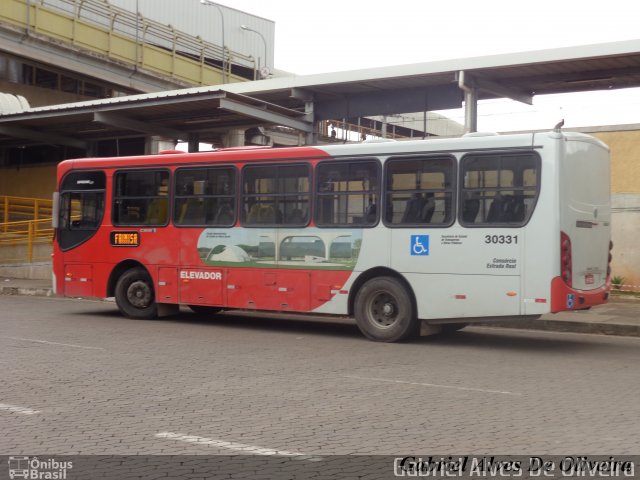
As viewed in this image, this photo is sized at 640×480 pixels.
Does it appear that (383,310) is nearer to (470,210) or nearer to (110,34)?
(470,210)

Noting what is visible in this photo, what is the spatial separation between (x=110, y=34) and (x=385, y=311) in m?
22.2

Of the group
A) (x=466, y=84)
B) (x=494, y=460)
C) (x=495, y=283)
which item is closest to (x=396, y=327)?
(x=495, y=283)

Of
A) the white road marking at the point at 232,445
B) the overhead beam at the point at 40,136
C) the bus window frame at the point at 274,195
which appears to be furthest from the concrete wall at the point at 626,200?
the overhead beam at the point at 40,136

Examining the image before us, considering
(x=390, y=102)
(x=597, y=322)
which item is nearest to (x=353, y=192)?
(x=597, y=322)

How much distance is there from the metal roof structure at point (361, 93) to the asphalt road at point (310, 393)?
765 centimetres

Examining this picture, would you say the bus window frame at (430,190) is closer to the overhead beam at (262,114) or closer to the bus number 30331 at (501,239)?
the bus number 30331 at (501,239)

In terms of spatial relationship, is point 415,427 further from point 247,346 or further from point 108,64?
point 108,64

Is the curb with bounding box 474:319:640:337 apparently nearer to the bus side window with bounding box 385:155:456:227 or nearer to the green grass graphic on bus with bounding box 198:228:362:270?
the bus side window with bounding box 385:155:456:227

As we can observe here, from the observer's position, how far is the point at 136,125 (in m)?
25.4

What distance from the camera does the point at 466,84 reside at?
2005 centimetres

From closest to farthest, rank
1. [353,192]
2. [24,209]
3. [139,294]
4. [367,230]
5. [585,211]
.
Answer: [585,211] < [367,230] < [353,192] < [139,294] < [24,209]

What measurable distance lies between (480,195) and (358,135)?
2458cm

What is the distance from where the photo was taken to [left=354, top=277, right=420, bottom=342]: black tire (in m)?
12.7

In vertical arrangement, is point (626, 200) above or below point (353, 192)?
above
